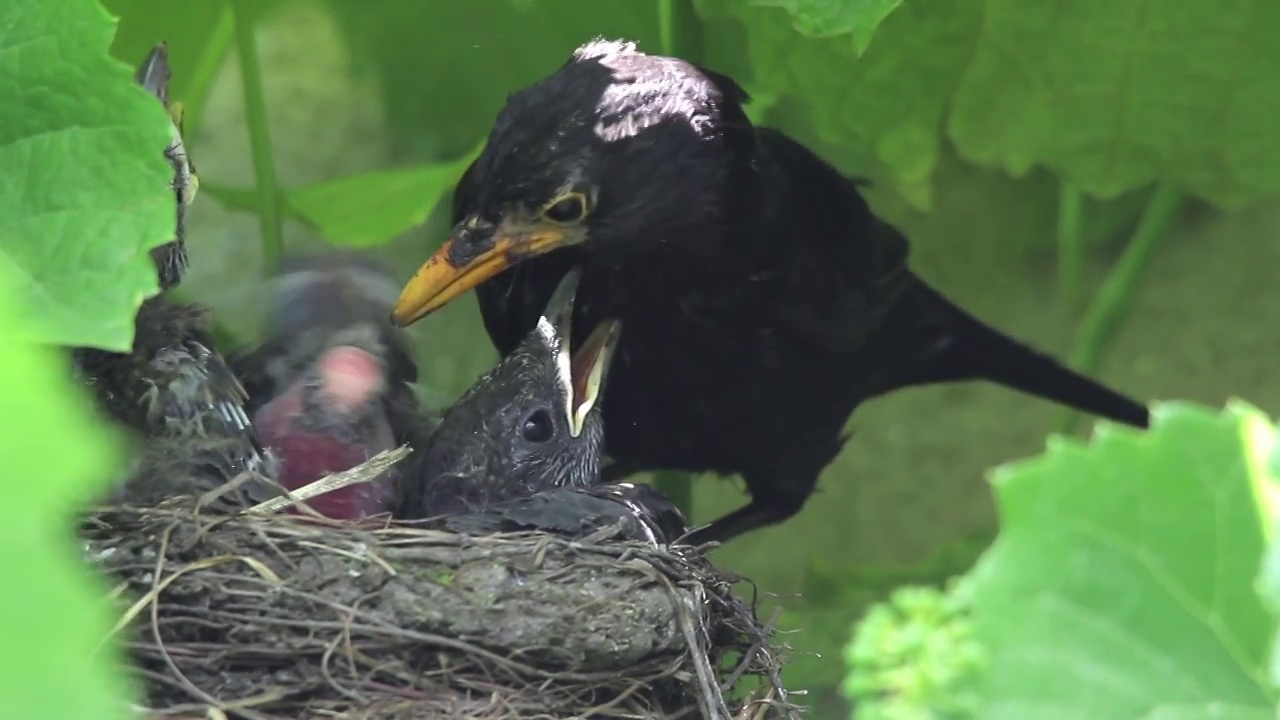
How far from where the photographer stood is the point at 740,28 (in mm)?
2586

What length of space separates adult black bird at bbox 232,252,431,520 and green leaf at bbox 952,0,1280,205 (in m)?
0.95

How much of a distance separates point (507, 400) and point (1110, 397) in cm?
129

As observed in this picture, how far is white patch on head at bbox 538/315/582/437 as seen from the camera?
2.02m

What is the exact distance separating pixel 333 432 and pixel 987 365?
53.5 inches

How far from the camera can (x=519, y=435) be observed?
1.99 meters

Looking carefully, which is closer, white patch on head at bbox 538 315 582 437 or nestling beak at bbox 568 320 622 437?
white patch on head at bbox 538 315 582 437

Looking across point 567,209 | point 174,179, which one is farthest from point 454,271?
point 174,179

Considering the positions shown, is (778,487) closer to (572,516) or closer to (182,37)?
(572,516)

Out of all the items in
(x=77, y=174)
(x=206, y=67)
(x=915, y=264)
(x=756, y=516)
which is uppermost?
(x=77, y=174)

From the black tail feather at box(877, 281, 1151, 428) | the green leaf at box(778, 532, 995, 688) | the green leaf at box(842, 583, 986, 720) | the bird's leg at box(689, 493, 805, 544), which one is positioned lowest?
the green leaf at box(778, 532, 995, 688)

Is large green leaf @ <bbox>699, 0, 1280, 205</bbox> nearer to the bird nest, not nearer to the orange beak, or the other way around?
the orange beak

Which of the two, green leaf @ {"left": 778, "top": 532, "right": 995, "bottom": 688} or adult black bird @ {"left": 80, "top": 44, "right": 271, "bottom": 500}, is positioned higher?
adult black bird @ {"left": 80, "top": 44, "right": 271, "bottom": 500}

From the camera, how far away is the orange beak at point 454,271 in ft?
6.41

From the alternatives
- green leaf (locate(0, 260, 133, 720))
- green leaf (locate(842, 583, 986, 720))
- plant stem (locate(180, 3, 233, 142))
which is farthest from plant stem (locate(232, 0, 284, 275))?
green leaf (locate(0, 260, 133, 720))
